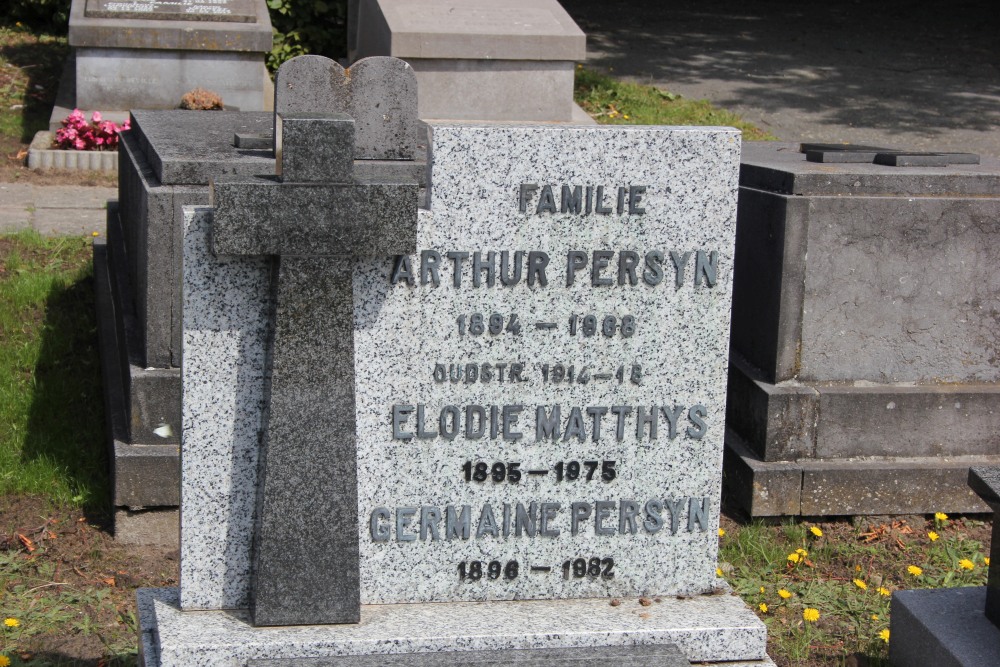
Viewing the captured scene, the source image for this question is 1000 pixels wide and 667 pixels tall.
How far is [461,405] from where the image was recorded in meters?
3.03

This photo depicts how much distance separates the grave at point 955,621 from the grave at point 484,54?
5.65m

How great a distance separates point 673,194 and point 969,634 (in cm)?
150

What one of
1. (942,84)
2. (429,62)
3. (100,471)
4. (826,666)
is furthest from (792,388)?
(942,84)

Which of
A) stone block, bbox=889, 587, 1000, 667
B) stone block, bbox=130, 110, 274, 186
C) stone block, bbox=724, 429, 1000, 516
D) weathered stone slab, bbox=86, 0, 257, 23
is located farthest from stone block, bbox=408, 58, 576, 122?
stone block, bbox=889, 587, 1000, 667

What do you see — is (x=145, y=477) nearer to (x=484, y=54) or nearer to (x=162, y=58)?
(x=484, y=54)

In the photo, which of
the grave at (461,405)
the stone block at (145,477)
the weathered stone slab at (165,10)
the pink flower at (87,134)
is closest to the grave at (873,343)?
the grave at (461,405)

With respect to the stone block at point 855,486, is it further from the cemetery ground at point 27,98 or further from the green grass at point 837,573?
the cemetery ground at point 27,98

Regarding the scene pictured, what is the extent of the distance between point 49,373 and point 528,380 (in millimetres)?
3184

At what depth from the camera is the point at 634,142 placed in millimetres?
2992

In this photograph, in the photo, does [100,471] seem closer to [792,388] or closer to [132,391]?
[132,391]

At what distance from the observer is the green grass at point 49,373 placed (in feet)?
15.7

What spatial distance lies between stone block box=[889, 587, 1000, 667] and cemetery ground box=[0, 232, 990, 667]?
220mm

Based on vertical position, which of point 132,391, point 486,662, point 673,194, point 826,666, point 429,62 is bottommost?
point 826,666

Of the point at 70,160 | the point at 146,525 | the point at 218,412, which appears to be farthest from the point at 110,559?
the point at 70,160
